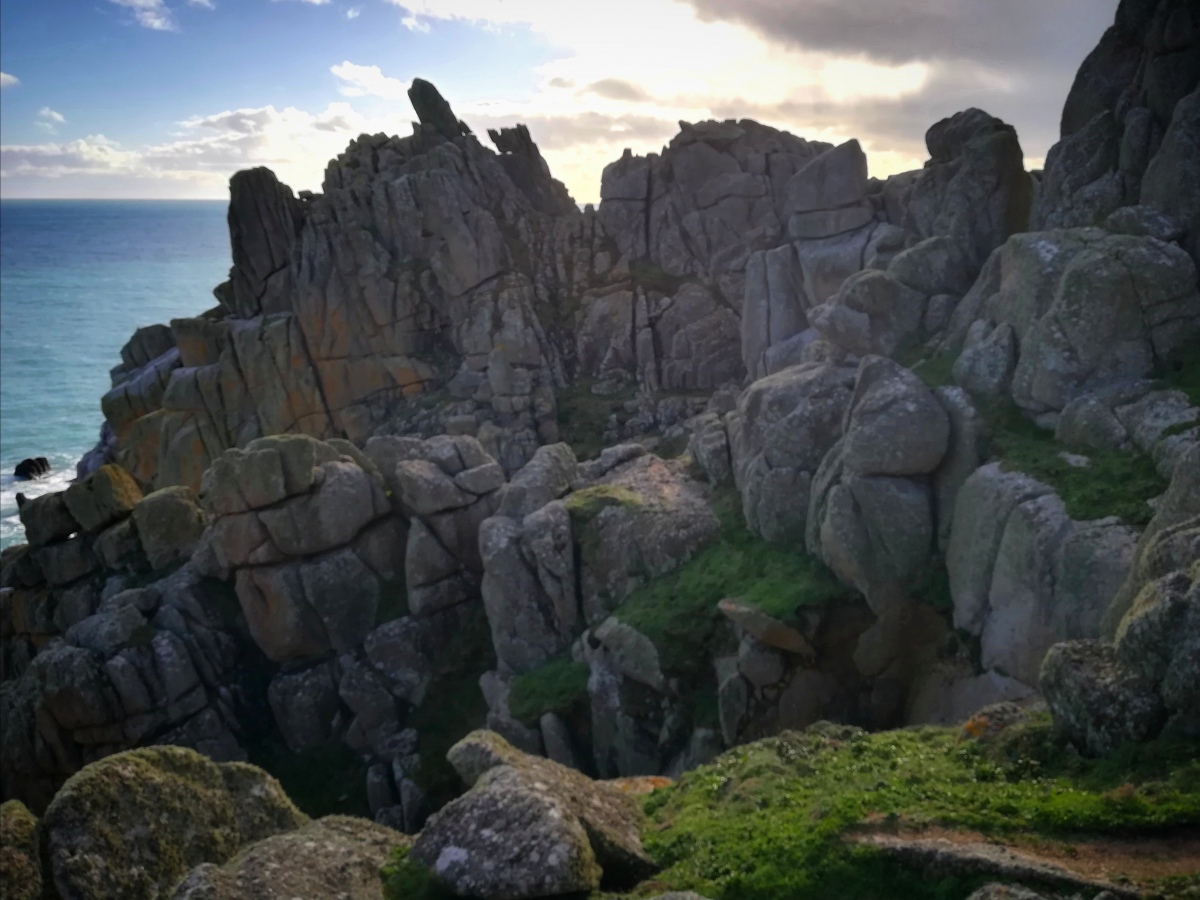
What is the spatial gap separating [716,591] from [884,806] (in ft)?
51.6

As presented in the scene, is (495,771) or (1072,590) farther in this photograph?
(1072,590)

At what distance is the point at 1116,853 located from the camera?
38.3ft

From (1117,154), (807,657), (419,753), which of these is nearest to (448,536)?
(419,753)

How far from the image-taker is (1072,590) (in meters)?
20.5

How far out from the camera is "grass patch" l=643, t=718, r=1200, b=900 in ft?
40.8

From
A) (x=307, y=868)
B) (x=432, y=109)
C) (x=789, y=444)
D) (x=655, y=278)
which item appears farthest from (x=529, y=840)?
(x=432, y=109)

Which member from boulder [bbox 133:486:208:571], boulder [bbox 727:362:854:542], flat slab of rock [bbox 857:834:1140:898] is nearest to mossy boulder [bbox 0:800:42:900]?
flat slab of rock [bbox 857:834:1140:898]

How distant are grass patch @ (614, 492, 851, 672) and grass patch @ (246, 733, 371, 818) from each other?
1340 cm

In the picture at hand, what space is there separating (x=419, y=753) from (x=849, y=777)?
2267cm

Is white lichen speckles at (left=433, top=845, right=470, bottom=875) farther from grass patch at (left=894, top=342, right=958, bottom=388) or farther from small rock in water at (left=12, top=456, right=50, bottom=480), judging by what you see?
small rock in water at (left=12, top=456, right=50, bottom=480)

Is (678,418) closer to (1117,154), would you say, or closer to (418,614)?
(418,614)

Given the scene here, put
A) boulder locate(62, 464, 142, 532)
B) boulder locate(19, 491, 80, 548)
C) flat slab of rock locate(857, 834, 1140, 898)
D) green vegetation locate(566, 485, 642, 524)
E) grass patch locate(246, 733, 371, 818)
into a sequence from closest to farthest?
flat slab of rock locate(857, 834, 1140, 898) < grass patch locate(246, 733, 371, 818) < green vegetation locate(566, 485, 642, 524) < boulder locate(62, 464, 142, 532) < boulder locate(19, 491, 80, 548)

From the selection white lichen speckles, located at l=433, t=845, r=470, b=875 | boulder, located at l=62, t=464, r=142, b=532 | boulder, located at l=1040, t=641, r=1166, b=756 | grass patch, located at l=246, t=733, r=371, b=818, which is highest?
boulder, located at l=1040, t=641, r=1166, b=756

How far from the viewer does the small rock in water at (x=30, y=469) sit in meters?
101
